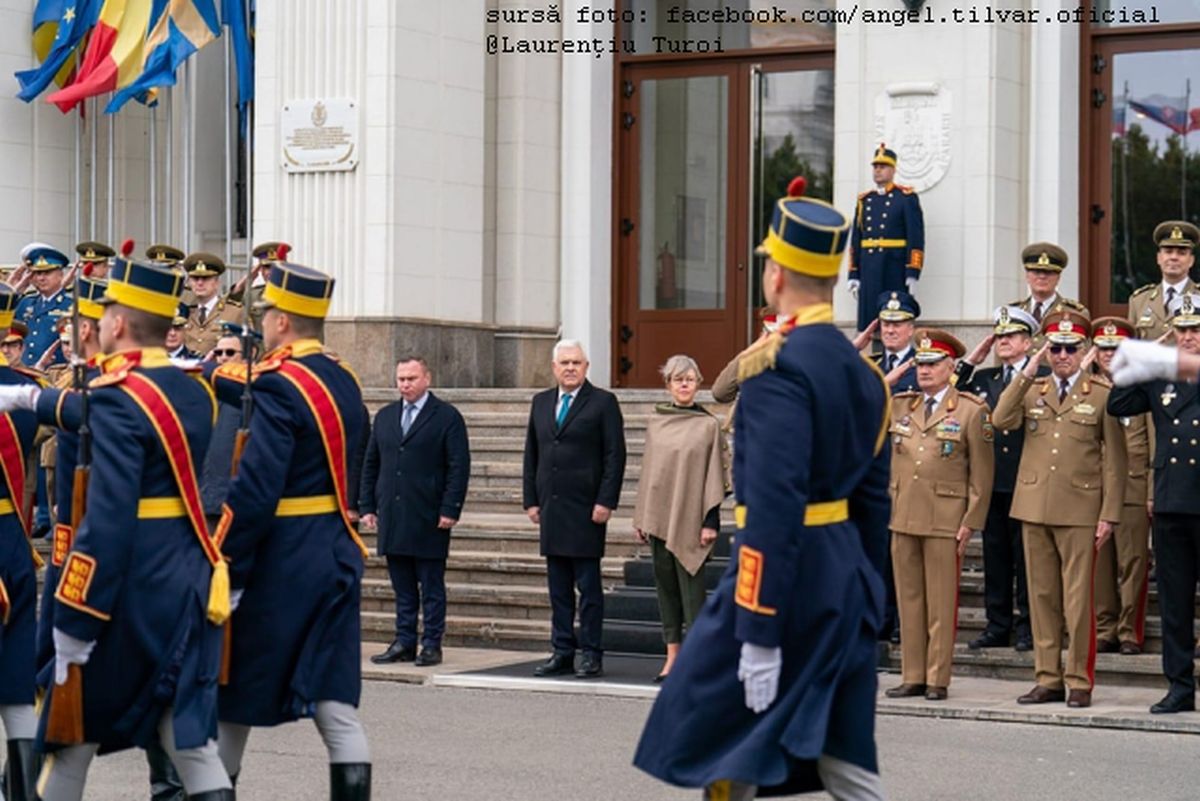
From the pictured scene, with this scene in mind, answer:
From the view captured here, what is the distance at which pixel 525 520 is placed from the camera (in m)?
15.9

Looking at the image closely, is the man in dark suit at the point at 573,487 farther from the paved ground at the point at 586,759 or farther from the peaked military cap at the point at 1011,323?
Result: the peaked military cap at the point at 1011,323

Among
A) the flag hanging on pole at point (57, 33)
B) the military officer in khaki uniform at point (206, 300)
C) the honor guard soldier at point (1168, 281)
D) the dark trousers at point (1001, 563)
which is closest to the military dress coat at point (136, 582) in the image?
the dark trousers at point (1001, 563)

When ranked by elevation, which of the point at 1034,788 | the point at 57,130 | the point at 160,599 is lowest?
the point at 1034,788

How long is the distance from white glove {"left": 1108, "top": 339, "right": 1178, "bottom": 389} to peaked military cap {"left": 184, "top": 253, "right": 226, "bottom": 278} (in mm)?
11204

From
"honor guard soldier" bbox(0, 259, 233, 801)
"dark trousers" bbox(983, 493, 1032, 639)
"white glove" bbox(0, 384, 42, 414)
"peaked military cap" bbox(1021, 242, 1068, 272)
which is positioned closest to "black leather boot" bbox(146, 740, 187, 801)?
"honor guard soldier" bbox(0, 259, 233, 801)

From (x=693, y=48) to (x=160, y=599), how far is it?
1368cm

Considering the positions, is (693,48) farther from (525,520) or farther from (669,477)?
(669,477)

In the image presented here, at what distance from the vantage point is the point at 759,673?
6.41 m

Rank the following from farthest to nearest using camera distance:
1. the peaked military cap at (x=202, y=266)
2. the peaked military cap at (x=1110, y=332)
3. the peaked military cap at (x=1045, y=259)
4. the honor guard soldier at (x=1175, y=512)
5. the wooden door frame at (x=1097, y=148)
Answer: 1. the wooden door frame at (x=1097, y=148)
2. the peaked military cap at (x=202, y=266)
3. the peaked military cap at (x=1045, y=259)
4. the peaked military cap at (x=1110, y=332)
5. the honor guard soldier at (x=1175, y=512)

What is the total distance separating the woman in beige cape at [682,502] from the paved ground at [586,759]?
0.96m

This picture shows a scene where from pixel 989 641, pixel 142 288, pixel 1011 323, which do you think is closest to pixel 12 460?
pixel 142 288

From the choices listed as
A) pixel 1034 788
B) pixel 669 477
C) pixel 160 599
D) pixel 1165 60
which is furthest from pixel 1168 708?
pixel 1165 60

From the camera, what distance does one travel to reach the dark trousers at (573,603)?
43.9ft

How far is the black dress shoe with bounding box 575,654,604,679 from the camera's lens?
521 inches
